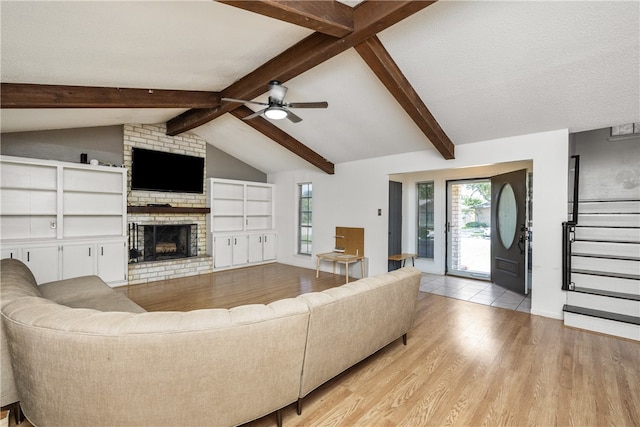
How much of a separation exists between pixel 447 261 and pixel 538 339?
3.06 m

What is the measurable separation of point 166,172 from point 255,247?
259 cm

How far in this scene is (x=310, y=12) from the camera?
226 cm

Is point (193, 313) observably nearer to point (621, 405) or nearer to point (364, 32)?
point (364, 32)

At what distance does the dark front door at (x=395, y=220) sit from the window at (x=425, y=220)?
0.46 m

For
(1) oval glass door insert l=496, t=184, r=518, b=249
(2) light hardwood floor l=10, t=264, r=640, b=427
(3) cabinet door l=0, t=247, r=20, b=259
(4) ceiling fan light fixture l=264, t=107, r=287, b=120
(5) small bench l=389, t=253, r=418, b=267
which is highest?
(4) ceiling fan light fixture l=264, t=107, r=287, b=120

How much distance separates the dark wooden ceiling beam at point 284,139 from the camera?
4950 mm

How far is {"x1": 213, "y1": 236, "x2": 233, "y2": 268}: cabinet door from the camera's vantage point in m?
6.27

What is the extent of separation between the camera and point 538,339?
299 cm

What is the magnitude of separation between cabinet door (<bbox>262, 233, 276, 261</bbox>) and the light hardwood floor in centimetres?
447

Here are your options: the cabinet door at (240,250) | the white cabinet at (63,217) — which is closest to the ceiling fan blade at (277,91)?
the white cabinet at (63,217)

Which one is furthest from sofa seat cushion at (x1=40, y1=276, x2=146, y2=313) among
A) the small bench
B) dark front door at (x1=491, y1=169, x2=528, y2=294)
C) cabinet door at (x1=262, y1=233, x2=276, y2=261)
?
dark front door at (x1=491, y1=169, x2=528, y2=294)

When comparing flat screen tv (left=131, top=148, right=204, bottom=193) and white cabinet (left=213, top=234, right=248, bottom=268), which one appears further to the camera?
white cabinet (left=213, top=234, right=248, bottom=268)

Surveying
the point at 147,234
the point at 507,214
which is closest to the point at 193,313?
the point at 147,234

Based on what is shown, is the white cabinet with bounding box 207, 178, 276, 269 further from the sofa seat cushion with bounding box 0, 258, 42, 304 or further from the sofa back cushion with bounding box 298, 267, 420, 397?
the sofa back cushion with bounding box 298, 267, 420, 397
